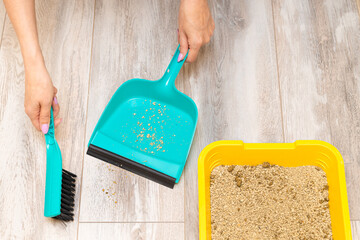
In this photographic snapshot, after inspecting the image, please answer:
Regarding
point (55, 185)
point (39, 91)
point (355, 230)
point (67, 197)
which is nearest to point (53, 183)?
point (55, 185)

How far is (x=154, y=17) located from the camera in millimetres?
1271

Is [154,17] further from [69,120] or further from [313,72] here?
[313,72]

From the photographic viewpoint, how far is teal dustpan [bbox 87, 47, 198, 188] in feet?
3.50

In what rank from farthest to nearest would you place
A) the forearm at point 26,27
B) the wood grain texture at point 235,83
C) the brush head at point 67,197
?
the wood grain texture at point 235,83
the brush head at point 67,197
the forearm at point 26,27

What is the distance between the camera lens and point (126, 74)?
47.7 inches

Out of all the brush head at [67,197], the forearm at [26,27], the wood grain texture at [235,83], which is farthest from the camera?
the wood grain texture at [235,83]

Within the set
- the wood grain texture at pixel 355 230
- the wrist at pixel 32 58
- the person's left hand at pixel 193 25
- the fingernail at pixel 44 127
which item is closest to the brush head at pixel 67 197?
the fingernail at pixel 44 127

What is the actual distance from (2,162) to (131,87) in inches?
17.7

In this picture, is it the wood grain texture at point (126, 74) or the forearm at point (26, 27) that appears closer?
the forearm at point (26, 27)

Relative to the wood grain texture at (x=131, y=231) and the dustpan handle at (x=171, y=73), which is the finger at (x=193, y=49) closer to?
the dustpan handle at (x=171, y=73)

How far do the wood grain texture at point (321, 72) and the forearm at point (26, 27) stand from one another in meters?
0.76

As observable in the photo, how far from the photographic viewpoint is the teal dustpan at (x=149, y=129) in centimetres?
107

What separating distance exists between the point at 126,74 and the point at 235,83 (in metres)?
0.36

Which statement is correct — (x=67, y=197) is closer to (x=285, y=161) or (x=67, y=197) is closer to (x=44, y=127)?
(x=44, y=127)
